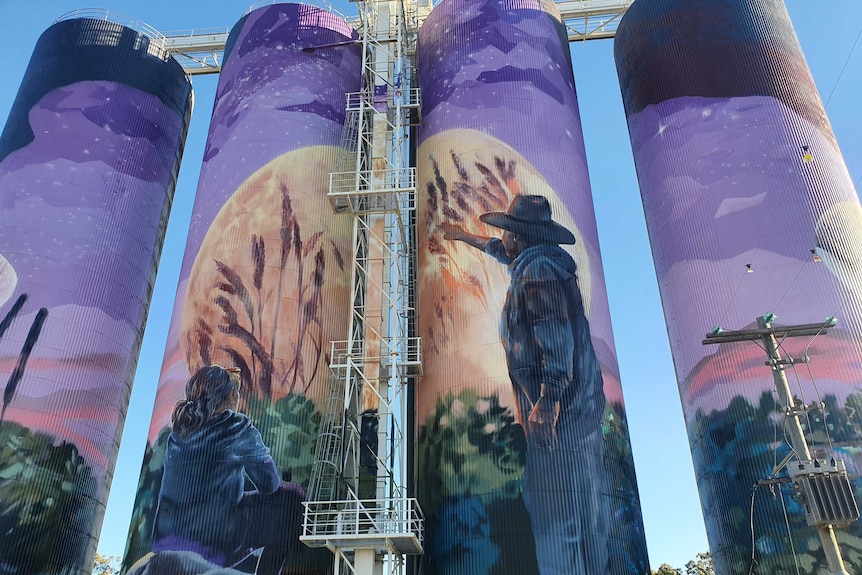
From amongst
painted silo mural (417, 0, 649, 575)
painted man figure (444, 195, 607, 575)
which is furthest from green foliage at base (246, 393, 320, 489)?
painted man figure (444, 195, 607, 575)

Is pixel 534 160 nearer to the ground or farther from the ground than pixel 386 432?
farther from the ground

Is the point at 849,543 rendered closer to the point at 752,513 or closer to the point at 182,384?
the point at 752,513

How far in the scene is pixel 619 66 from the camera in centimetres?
4331

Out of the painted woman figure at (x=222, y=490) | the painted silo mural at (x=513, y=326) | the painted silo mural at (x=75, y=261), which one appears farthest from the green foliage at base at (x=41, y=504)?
the painted silo mural at (x=513, y=326)

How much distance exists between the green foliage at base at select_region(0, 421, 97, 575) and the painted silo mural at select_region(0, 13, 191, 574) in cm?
6

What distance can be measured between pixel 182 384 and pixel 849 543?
2647cm

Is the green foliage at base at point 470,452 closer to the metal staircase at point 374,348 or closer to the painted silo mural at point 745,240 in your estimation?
the metal staircase at point 374,348

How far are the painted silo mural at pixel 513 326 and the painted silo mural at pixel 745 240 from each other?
4.42 m

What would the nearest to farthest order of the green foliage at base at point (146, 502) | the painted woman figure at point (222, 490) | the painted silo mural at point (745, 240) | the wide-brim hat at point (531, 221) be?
the painted woman figure at point (222, 490), the green foliage at base at point (146, 502), the painted silo mural at point (745, 240), the wide-brim hat at point (531, 221)

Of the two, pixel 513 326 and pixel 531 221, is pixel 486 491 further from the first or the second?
pixel 531 221

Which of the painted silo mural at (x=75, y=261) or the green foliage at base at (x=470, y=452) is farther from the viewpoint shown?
the painted silo mural at (x=75, y=261)

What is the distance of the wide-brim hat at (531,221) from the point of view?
1261 inches

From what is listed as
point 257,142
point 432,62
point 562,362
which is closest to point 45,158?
point 257,142

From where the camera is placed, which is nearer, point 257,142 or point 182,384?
point 182,384
